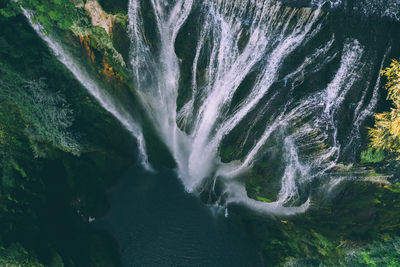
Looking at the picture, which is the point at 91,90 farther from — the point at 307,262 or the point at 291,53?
the point at 307,262

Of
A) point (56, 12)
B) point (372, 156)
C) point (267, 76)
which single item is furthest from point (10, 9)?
point (372, 156)

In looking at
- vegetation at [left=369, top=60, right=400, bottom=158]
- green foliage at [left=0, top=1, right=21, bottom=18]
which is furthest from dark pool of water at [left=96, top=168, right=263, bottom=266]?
green foliage at [left=0, top=1, right=21, bottom=18]

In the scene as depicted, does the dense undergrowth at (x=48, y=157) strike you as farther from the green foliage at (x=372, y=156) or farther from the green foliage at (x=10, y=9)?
the green foliage at (x=372, y=156)

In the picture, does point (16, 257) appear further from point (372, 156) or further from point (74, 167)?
point (372, 156)

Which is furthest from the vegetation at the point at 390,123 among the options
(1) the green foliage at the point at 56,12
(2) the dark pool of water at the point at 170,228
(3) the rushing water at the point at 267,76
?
(1) the green foliage at the point at 56,12

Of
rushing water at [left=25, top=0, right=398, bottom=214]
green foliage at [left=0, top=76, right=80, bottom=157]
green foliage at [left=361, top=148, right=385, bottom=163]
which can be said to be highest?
green foliage at [left=0, top=76, right=80, bottom=157]

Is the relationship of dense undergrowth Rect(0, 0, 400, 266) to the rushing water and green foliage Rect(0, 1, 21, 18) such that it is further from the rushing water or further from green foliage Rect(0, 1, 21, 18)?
the rushing water
